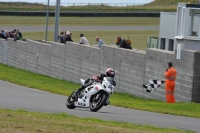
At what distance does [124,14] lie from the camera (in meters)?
76.5

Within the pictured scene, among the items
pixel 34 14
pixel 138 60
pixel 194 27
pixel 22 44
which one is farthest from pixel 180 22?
pixel 34 14

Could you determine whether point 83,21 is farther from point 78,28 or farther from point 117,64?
point 117,64

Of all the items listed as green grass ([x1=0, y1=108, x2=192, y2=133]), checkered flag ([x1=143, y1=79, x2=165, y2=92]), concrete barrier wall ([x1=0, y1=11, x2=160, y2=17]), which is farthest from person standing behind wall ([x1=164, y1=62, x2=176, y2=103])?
concrete barrier wall ([x1=0, y1=11, x2=160, y2=17])

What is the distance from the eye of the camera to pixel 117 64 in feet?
88.9

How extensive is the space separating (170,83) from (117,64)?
5.54 m

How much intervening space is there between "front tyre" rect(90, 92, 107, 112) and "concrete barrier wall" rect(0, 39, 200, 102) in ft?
17.4

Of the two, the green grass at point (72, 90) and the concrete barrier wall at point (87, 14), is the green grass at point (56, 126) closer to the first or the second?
the green grass at point (72, 90)

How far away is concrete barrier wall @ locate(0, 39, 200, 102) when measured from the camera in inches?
867

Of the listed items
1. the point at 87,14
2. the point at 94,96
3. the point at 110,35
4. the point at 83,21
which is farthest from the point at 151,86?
the point at 87,14

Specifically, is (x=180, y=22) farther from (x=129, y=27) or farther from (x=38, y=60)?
(x=129, y=27)

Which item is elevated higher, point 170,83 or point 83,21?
point 83,21

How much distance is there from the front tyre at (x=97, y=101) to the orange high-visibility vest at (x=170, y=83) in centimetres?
493

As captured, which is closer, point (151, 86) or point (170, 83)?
point (170, 83)

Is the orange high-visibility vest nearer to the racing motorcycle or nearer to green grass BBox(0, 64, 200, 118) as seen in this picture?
green grass BBox(0, 64, 200, 118)
